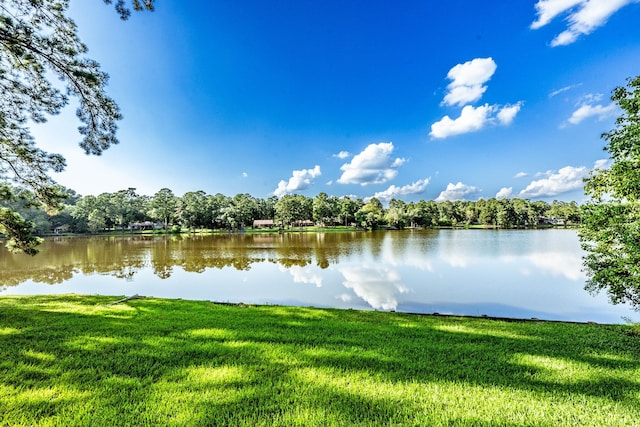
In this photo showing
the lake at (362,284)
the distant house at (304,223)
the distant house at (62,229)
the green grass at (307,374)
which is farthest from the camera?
the distant house at (304,223)

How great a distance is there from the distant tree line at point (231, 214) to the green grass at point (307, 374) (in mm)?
60378

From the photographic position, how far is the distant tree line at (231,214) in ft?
186

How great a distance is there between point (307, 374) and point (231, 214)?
6289 cm

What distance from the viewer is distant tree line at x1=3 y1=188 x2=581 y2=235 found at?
186 ft

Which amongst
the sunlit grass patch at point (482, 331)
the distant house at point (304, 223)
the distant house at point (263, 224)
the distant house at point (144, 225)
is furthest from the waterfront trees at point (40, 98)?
the distant house at point (144, 225)

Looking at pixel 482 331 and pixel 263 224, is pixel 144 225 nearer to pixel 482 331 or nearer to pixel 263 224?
pixel 263 224

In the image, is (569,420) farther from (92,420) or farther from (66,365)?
(66,365)

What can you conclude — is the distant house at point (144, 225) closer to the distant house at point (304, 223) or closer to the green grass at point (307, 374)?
the distant house at point (304, 223)

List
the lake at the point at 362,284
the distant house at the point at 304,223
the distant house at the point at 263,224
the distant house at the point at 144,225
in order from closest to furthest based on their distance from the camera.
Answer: the lake at the point at 362,284
the distant house at the point at 144,225
the distant house at the point at 263,224
the distant house at the point at 304,223

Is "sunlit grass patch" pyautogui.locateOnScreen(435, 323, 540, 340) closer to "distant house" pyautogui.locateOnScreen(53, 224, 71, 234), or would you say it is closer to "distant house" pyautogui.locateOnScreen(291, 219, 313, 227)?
"distant house" pyautogui.locateOnScreen(291, 219, 313, 227)

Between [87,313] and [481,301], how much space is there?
424 inches

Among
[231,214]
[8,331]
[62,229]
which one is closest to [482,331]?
[8,331]

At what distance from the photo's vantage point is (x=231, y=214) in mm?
62750

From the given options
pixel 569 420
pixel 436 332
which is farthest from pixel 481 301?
pixel 569 420
